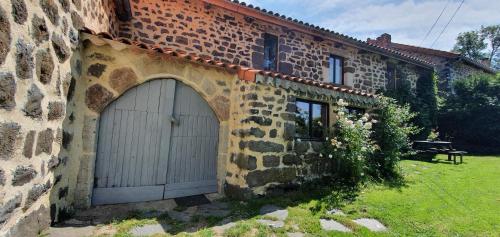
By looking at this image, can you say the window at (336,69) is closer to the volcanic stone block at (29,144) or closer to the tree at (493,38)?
the volcanic stone block at (29,144)

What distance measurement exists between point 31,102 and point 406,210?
17.3 feet

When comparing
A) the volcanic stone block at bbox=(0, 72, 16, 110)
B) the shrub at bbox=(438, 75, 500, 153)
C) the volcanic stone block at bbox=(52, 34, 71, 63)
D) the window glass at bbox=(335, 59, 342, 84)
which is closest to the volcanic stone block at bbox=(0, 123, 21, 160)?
the volcanic stone block at bbox=(0, 72, 16, 110)

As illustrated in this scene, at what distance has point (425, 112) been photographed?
12.1 meters

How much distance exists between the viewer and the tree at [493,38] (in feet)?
104

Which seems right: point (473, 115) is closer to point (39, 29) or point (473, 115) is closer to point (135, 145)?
point (135, 145)

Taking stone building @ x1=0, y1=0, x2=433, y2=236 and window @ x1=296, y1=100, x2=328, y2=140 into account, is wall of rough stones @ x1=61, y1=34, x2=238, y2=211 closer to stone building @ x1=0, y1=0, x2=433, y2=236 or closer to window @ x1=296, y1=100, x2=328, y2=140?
stone building @ x1=0, y1=0, x2=433, y2=236

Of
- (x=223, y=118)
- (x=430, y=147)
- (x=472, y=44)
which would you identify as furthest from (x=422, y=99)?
(x=472, y=44)

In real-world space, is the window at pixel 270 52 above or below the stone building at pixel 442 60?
below

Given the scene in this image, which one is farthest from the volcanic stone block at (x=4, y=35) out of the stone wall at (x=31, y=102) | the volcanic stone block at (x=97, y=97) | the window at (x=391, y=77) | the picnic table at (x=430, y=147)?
the window at (x=391, y=77)

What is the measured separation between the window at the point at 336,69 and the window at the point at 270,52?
2.45 m

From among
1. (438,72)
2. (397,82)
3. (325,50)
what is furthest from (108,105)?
(438,72)

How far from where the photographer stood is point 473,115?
13641 mm

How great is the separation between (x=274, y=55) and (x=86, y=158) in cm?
639

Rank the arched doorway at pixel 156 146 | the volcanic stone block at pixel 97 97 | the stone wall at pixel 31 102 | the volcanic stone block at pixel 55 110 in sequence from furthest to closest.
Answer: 1. the arched doorway at pixel 156 146
2. the volcanic stone block at pixel 97 97
3. the volcanic stone block at pixel 55 110
4. the stone wall at pixel 31 102
